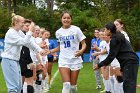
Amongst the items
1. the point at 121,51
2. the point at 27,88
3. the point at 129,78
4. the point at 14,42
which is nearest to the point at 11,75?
the point at 14,42

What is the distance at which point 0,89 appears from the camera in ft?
45.5

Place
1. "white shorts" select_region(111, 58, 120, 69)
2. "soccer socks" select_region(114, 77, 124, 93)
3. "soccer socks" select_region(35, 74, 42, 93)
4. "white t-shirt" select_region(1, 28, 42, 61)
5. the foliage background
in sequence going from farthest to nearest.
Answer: the foliage background < "soccer socks" select_region(35, 74, 42, 93) < "white shorts" select_region(111, 58, 120, 69) < "soccer socks" select_region(114, 77, 124, 93) < "white t-shirt" select_region(1, 28, 42, 61)

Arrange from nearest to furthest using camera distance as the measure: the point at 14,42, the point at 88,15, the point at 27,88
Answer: the point at 14,42
the point at 27,88
the point at 88,15

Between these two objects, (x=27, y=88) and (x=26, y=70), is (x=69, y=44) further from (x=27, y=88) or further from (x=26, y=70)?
(x=27, y=88)

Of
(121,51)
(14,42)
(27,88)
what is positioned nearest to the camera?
(14,42)

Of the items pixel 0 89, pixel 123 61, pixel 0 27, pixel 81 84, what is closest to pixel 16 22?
pixel 123 61

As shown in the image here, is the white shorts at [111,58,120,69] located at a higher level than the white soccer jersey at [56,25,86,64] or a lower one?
lower

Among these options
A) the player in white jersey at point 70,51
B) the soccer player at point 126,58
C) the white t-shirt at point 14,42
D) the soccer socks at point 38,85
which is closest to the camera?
the white t-shirt at point 14,42

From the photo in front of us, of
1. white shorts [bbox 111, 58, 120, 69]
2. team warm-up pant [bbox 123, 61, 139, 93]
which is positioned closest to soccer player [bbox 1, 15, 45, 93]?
team warm-up pant [bbox 123, 61, 139, 93]

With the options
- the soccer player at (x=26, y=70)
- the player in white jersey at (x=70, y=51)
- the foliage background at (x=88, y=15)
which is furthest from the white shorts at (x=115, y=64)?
the foliage background at (x=88, y=15)

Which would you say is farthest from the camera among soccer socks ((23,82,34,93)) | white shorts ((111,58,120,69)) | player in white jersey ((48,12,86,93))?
white shorts ((111,58,120,69))

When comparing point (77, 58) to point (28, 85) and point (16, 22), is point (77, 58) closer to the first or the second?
point (28, 85)

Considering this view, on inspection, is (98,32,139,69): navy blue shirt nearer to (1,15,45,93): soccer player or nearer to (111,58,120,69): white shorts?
(1,15,45,93): soccer player

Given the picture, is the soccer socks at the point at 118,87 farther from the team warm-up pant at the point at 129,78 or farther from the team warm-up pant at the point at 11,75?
the team warm-up pant at the point at 11,75
